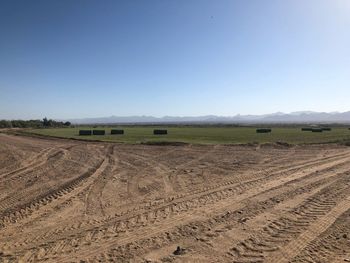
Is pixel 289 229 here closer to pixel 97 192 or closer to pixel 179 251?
pixel 179 251

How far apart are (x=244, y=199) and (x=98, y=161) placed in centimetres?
1150

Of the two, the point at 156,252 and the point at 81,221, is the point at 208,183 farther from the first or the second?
the point at 156,252

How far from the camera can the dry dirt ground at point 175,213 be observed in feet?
22.3

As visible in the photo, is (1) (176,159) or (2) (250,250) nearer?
(2) (250,250)

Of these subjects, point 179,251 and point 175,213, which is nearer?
point 179,251

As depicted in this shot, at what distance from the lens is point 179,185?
13414 millimetres

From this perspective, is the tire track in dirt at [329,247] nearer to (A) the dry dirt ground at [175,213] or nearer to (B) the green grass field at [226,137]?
(A) the dry dirt ground at [175,213]

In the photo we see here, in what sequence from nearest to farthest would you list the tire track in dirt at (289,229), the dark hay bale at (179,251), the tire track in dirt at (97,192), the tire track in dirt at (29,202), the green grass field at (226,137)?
1. the tire track in dirt at (289,229)
2. the dark hay bale at (179,251)
3. the tire track in dirt at (29,202)
4. the tire track in dirt at (97,192)
5. the green grass field at (226,137)

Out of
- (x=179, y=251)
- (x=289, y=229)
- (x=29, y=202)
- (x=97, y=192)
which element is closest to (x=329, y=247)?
(x=289, y=229)

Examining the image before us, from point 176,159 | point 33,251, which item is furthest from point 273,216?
point 176,159

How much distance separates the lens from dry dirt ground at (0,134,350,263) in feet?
22.3

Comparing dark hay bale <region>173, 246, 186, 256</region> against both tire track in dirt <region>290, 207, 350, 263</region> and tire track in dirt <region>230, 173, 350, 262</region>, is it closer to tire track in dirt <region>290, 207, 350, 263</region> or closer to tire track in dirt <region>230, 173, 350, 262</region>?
tire track in dirt <region>230, 173, 350, 262</region>

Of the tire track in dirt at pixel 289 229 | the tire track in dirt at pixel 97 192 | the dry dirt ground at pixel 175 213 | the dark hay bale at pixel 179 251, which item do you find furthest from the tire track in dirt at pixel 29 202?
the tire track in dirt at pixel 289 229

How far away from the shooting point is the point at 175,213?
939cm
